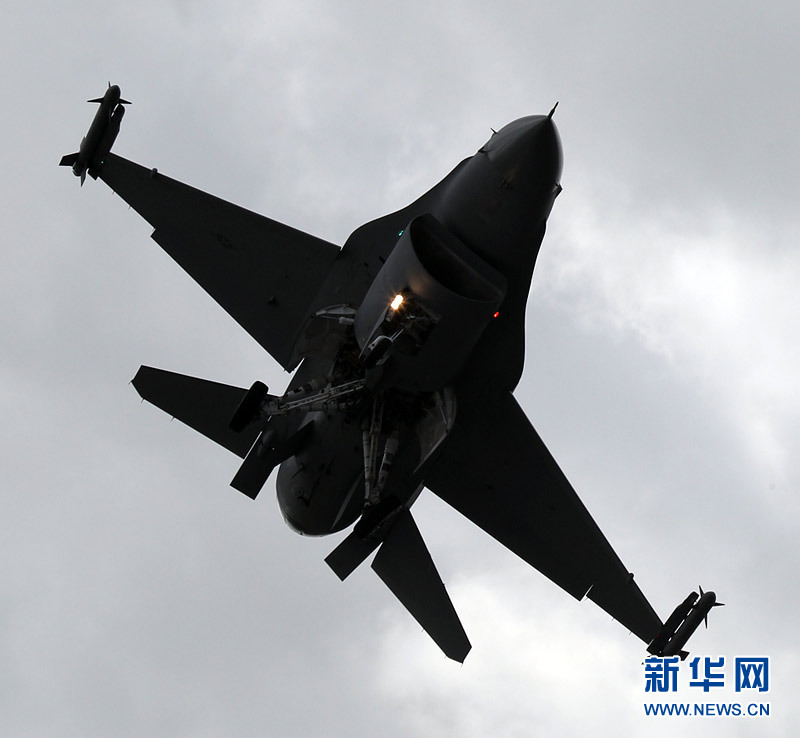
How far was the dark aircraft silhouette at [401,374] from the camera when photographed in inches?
913

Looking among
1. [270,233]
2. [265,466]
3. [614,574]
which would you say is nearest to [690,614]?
[614,574]

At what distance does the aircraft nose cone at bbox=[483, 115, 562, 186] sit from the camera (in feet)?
74.4

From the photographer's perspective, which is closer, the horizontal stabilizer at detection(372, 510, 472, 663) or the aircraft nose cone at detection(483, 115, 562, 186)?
the aircraft nose cone at detection(483, 115, 562, 186)

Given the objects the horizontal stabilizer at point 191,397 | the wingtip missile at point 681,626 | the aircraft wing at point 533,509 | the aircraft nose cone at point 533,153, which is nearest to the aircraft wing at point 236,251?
the horizontal stabilizer at point 191,397

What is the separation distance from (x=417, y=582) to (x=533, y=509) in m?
4.17

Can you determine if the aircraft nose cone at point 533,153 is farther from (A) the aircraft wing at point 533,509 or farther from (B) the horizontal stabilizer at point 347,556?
(B) the horizontal stabilizer at point 347,556

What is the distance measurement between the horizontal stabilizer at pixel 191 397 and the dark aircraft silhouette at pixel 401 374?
4 cm

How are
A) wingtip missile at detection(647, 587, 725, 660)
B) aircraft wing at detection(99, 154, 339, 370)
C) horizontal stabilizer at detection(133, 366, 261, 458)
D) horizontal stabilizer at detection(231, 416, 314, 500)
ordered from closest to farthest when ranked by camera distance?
1. horizontal stabilizer at detection(231, 416, 314, 500)
2. horizontal stabilizer at detection(133, 366, 261, 458)
3. aircraft wing at detection(99, 154, 339, 370)
4. wingtip missile at detection(647, 587, 725, 660)

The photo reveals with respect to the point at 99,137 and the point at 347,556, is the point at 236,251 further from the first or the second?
the point at 347,556

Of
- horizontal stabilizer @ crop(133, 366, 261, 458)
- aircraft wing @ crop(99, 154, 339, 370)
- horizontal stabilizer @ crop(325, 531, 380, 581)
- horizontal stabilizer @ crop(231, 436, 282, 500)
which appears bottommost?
horizontal stabilizer @ crop(325, 531, 380, 581)

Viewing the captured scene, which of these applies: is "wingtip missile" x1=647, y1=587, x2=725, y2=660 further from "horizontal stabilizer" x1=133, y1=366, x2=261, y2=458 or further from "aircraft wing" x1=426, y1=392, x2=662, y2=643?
"horizontal stabilizer" x1=133, y1=366, x2=261, y2=458

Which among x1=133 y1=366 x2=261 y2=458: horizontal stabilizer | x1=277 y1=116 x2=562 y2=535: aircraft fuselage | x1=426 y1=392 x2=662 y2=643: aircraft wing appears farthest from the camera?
x1=426 y1=392 x2=662 y2=643: aircraft wing

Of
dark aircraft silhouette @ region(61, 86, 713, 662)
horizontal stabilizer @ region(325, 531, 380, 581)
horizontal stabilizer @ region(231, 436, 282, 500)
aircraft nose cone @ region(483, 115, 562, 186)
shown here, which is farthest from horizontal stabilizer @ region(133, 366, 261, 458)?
aircraft nose cone @ region(483, 115, 562, 186)

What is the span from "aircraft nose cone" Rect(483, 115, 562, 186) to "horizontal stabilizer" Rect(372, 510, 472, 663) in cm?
939
